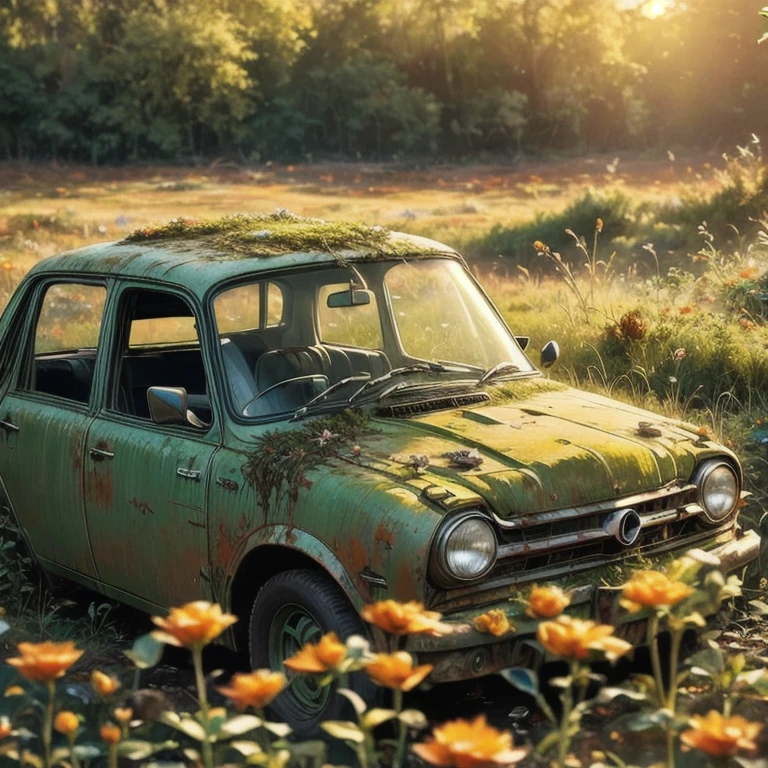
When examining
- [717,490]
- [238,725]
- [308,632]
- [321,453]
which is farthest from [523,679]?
[717,490]

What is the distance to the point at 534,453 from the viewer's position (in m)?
4.87

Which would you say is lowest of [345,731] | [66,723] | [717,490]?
[717,490]

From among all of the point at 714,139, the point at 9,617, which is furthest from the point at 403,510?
the point at 714,139

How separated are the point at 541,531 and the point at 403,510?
0.57m

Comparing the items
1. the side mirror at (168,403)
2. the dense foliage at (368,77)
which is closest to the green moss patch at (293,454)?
the side mirror at (168,403)

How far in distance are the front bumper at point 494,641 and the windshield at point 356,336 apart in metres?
1.26

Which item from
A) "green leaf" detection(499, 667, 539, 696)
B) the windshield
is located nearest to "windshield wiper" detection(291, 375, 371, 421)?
the windshield

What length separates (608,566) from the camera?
4828 millimetres

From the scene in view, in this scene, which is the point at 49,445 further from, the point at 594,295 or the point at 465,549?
the point at 594,295

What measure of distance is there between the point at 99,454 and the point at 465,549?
199cm

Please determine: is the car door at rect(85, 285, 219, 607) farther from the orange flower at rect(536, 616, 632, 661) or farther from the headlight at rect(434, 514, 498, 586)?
the orange flower at rect(536, 616, 632, 661)

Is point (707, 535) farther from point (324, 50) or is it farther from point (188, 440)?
point (324, 50)

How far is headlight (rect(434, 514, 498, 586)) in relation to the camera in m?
4.32

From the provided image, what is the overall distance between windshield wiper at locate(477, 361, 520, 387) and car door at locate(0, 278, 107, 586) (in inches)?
66.9
